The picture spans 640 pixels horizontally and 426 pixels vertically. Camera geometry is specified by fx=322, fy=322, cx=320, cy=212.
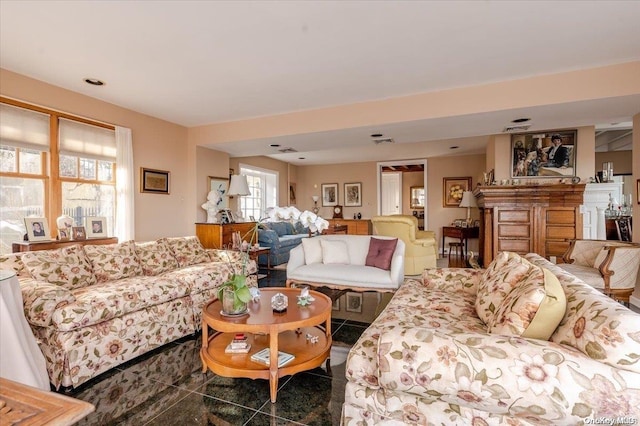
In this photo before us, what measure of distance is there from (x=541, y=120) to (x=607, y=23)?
1.70m

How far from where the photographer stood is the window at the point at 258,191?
7512 mm

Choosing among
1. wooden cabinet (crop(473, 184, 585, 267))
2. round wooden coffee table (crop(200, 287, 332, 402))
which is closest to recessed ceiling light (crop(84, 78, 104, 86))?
round wooden coffee table (crop(200, 287, 332, 402))

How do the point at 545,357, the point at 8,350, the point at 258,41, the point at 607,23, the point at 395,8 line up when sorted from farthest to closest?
the point at 258,41 → the point at 607,23 → the point at 395,8 → the point at 8,350 → the point at 545,357

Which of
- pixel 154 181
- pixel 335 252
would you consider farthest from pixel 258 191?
pixel 335 252

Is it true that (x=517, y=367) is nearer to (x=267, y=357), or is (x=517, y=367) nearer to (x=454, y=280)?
(x=267, y=357)

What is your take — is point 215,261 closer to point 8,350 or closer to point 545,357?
point 8,350

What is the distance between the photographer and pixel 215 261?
13.3 ft

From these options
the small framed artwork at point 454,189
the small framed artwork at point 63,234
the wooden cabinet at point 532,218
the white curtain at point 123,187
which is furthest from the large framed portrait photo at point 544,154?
the small framed artwork at point 63,234

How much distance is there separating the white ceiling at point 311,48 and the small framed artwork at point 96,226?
1443 mm

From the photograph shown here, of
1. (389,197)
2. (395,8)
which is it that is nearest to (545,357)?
(395,8)

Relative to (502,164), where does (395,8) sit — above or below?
above

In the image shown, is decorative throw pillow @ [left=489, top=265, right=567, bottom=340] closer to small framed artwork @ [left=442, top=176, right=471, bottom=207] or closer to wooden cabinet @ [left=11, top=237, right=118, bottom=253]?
wooden cabinet @ [left=11, top=237, right=118, bottom=253]

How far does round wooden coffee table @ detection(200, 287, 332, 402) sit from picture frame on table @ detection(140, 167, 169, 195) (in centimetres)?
271

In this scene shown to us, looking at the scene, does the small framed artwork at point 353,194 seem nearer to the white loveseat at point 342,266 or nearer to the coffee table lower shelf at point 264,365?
the white loveseat at point 342,266
